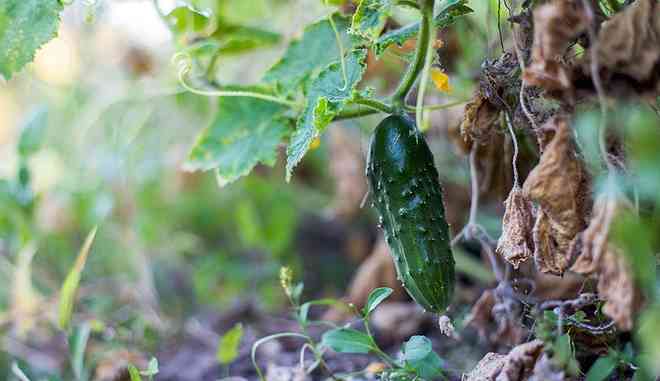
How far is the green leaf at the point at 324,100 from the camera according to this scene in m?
0.93

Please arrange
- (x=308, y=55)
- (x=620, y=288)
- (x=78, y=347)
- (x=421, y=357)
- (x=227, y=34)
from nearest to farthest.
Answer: (x=620, y=288)
(x=421, y=357)
(x=308, y=55)
(x=78, y=347)
(x=227, y=34)

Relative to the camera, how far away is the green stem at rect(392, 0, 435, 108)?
0.89 meters

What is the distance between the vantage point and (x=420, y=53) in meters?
0.95

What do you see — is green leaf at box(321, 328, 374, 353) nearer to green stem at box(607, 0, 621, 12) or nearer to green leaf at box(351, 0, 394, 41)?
green leaf at box(351, 0, 394, 41)

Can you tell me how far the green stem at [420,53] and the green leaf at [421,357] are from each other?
34 centimetres

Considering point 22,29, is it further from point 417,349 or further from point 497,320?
point 497,320

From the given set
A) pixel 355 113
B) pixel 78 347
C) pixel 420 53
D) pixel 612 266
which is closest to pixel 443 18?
pixel 420 53

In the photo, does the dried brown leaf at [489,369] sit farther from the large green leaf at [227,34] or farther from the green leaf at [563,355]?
the large green leaf at [227,34]

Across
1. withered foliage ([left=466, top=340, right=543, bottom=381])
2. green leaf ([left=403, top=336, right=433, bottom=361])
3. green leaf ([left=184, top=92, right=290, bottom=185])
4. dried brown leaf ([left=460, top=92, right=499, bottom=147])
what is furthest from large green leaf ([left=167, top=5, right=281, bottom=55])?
withered foliage ([left=466, top=340, right=543, bottom=381])

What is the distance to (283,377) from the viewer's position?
1192 mm

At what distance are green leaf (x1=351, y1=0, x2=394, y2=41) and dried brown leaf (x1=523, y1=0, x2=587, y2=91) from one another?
0.21 m

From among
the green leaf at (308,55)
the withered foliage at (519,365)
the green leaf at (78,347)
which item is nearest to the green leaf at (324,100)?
the green leaf at (308,55)

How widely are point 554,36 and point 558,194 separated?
0.18 meters

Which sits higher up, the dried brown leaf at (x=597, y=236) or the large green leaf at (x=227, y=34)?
the large green leaf at (x=227, y=34)
